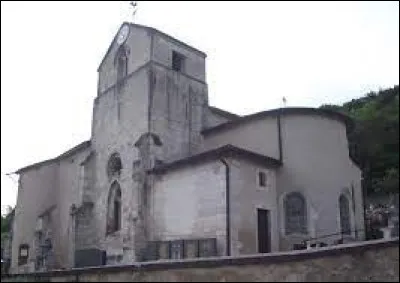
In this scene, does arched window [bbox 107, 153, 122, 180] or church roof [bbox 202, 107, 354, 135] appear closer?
church roof [bbox 202, 107, 354, 135]

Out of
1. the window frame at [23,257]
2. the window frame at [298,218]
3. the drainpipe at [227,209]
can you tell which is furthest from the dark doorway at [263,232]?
the window frame at [23,257]

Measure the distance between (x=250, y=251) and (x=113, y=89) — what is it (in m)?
13.0

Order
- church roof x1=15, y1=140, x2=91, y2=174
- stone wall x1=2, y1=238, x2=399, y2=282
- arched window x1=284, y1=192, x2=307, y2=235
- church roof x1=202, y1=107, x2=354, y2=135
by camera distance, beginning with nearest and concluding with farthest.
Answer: stone wall x1=2, y1=238, x2=399, y2=282 → arched window x1=284, y1=192, x2=307, y2=235 → church roof x1=202, y1=107, x2=354, y2=135 → church roof x1=15, y1=140, x2=91, y2=174

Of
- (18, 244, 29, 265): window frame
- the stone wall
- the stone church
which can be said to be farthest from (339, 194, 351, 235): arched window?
(18, 244, 29, 265): window frame

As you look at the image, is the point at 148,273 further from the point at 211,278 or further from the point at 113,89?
the point at 113,89

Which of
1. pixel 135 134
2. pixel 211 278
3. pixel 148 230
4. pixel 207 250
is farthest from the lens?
pixel 135 134

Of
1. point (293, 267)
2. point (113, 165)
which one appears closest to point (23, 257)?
point (113, 165)

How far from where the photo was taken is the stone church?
21.4 meters

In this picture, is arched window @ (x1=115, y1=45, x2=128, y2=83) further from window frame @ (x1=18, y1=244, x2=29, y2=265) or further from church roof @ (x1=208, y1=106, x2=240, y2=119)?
window frame @ (x1=18, y1=244, x2=29, y2=265)

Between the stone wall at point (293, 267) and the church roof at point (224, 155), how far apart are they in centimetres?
803

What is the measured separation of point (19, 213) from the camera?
34.1m

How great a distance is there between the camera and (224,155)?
21.1 meters

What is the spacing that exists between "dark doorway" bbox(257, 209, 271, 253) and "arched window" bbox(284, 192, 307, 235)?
1124 millimetres

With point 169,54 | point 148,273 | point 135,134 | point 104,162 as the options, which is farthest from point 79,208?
point 148,273
